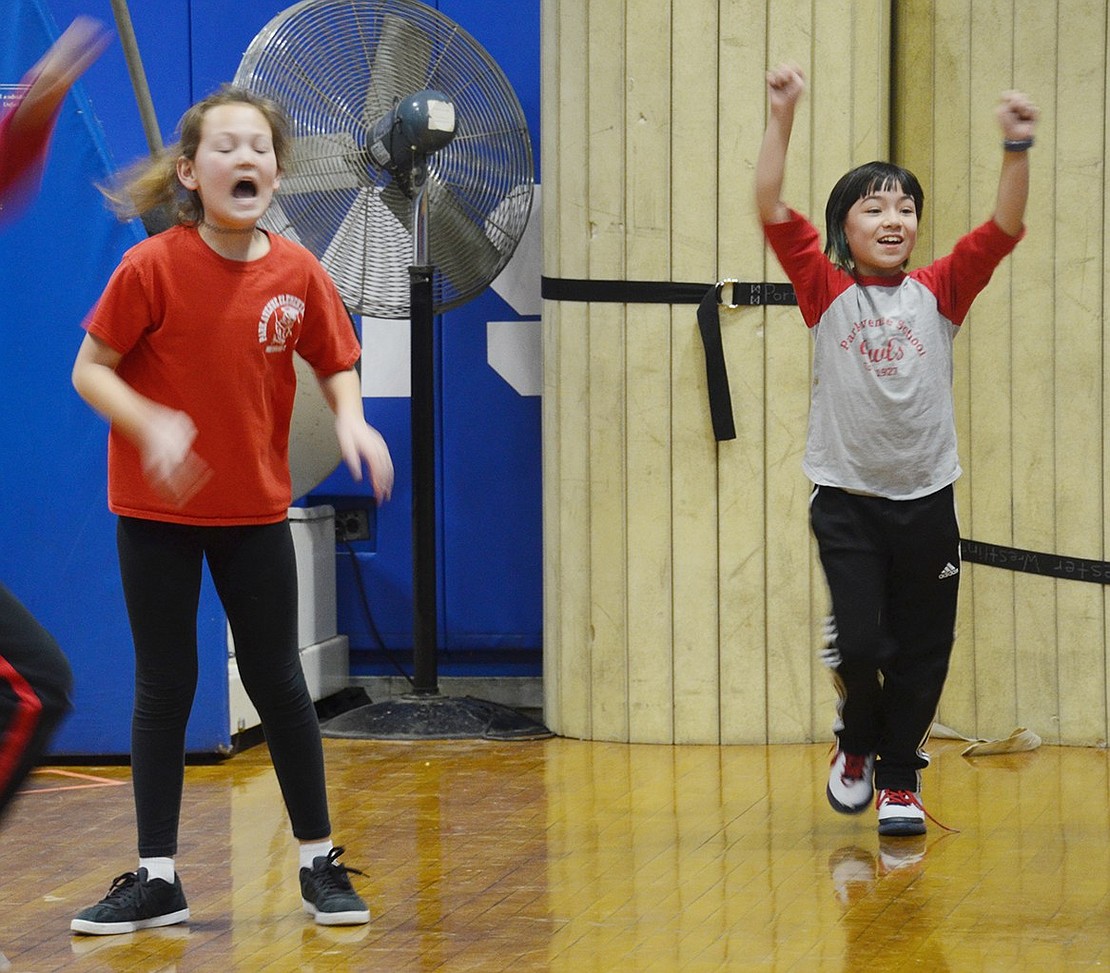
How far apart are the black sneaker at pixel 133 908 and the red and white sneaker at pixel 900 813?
154cm

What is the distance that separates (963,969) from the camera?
284 centimetres

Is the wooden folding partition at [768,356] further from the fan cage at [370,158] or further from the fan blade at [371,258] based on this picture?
the fan blade at [371,258]

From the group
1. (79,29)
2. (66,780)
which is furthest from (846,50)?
(66,780)

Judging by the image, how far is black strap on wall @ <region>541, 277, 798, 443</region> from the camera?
472cm

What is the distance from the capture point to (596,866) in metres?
3.57

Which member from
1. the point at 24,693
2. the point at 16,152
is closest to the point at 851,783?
the point at 24,693

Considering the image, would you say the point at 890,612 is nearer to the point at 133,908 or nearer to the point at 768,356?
the point at 768,356

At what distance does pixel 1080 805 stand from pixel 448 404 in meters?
2.45

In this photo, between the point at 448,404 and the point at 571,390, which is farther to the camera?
the point at 448,404

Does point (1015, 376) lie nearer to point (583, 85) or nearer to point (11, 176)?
point (583, 85)

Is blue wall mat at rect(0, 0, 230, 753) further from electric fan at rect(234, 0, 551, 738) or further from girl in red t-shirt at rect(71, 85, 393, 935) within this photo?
girl in red t-shirt at rect(71, 85, 393, 935)

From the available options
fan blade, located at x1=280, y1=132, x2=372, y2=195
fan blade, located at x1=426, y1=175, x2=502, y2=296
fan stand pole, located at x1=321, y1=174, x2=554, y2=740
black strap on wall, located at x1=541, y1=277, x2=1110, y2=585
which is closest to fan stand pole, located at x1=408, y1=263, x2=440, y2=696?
fan stand pole, located at x1=321, y1=174, x2=554, y2=740

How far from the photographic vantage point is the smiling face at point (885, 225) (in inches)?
144

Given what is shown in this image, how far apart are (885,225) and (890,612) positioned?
87 centimetres
